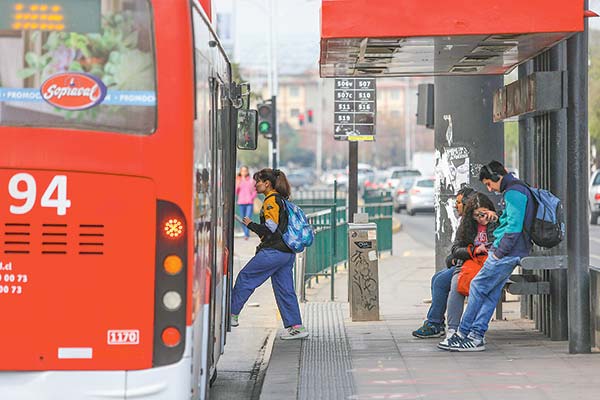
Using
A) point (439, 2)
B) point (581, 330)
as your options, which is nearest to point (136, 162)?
point (439, 2)

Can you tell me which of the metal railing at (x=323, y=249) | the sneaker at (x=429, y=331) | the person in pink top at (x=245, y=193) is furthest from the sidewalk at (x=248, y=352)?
the person in pink top at (x=245, y=193)

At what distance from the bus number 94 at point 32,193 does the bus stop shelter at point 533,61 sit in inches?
136

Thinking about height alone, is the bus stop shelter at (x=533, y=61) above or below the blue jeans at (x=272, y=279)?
above

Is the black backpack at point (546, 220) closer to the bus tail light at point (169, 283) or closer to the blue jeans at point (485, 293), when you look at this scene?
the blue jeans at point (485, 293)

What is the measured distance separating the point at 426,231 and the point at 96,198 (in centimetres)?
3205

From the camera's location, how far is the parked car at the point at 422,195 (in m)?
49.6

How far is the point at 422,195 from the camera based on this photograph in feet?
163

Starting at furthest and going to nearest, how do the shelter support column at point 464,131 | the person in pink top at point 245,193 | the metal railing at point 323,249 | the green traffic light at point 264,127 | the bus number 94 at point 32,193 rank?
1. the person in pink top at point 245,193
2. the green traffic light at point 264,127
3. the metal railing at point 323,249
4. the shelter support column at point 464,131
5. the bus number 94 at point 32,193

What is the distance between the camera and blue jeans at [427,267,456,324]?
1181cm

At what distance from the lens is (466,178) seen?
14406mm

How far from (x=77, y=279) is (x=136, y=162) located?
0.73 m

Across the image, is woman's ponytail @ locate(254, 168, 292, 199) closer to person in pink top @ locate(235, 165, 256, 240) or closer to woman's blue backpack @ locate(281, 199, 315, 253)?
woman's blue backpack @ locate(281, 199, 315, 253)

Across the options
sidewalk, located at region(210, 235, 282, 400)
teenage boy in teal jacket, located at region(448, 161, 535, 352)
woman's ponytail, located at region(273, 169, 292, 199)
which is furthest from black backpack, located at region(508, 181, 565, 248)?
sidewalk, located at region(210, 235, 282, 400)

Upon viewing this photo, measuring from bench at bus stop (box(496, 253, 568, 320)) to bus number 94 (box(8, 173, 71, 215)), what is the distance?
472 centimetres
